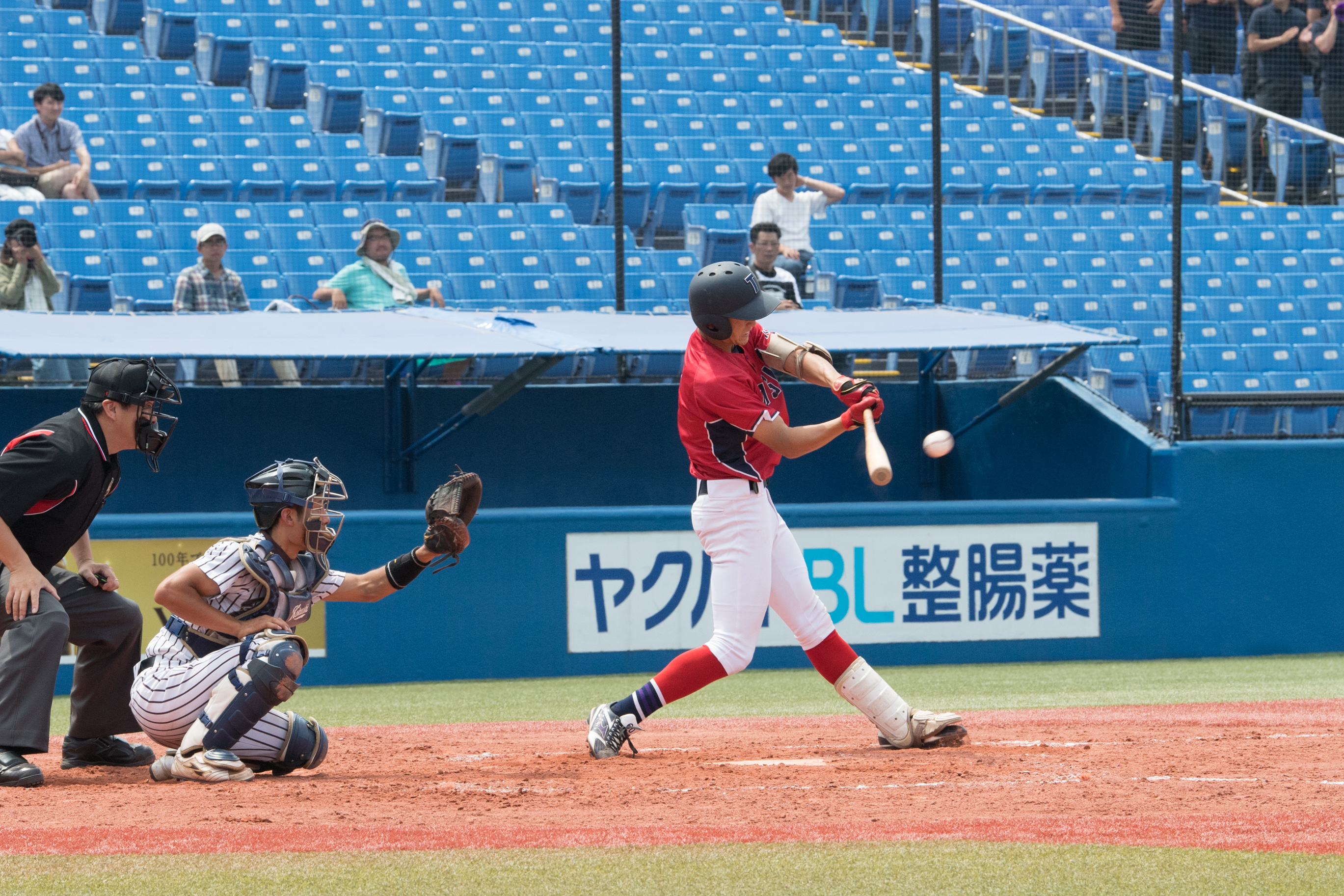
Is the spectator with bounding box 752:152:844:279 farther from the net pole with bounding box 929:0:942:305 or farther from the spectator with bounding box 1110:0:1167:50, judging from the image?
the spectator with bounding box 1110:0:1167:50

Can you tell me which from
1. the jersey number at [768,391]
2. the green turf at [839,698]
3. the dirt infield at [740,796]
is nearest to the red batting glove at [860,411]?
the jersey number at [768,391]

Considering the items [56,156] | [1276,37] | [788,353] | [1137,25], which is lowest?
[788,353]

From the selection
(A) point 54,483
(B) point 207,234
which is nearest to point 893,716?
(A) point 54,483

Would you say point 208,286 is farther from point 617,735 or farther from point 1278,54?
point 1278,54

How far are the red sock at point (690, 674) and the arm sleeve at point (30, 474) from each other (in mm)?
2123

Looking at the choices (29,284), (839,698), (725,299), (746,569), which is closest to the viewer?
(725,299)

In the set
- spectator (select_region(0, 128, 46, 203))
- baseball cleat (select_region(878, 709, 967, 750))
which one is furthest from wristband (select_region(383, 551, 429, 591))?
spectator (select_region(0, 128, 46, 203))

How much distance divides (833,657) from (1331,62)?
1313 cm

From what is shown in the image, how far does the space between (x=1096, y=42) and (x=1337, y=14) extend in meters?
2.72

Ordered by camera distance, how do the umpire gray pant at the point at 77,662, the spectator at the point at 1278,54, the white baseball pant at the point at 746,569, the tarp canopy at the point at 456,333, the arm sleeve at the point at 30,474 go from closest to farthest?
the arm sleeve at the point at 30,474
the umpire gray pant at the point at 77,662
the white baseball pant at the point at 746,569
the tarp canopy at the point at 456,333
the spectator at the point at 1278,54

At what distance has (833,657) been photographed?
582 centimetres

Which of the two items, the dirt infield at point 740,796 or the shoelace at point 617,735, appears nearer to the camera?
the dirt infield at point 740,796

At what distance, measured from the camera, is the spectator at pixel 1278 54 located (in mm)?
16750

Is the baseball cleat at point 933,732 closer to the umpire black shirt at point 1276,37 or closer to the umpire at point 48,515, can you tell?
the umpire at point 48,515
